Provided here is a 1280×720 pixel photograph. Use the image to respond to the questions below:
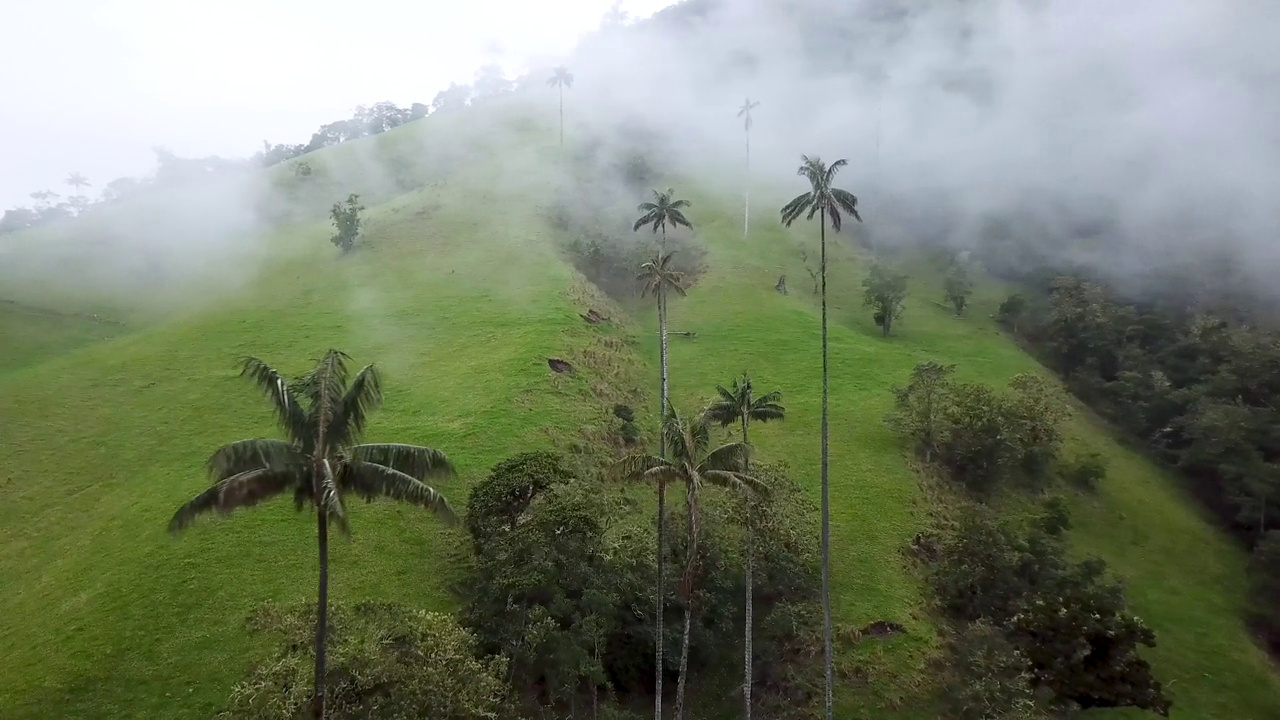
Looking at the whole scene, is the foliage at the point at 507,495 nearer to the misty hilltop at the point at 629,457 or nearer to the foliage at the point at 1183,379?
the misty hilltop at the point at 629,457

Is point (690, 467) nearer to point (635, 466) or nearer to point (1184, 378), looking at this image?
point (635, 466)

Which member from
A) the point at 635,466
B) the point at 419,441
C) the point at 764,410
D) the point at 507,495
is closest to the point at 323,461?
the point at 635,466

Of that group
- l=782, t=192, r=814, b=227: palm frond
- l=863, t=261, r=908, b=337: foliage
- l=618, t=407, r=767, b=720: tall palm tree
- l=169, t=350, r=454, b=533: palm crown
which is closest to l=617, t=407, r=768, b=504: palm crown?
l=618, t=407, r=767, b=720: tall palm tree

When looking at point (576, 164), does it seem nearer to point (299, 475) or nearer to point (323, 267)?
point (323, 267)

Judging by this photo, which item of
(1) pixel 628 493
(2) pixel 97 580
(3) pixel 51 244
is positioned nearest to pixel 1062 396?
(1) pixel 628 493

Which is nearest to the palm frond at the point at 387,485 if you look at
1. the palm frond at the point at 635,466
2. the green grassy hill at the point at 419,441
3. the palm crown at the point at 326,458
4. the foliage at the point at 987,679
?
the palm crown at the point at 326,458

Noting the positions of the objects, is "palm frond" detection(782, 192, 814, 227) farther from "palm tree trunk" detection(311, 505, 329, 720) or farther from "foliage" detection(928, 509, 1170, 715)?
"palm tree trunk" detection(311, 505, 329, 720)
